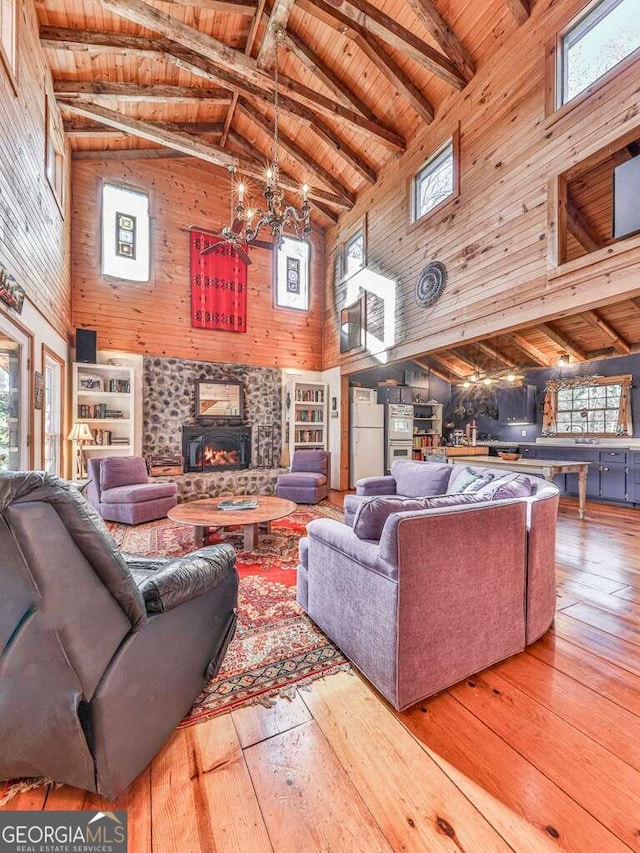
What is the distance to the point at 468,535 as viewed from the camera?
5.39ft

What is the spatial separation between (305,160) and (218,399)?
4443mm

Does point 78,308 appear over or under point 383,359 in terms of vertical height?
over

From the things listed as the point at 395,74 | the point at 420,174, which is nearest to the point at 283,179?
the point at 395,74

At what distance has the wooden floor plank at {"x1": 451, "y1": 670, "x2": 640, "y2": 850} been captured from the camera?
3.77 feet

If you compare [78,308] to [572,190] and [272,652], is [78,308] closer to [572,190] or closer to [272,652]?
[272,652]

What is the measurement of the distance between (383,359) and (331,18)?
13.2 feet

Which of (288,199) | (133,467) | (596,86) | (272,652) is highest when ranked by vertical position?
(288,199)

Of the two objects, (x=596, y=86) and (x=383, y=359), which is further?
(x=383, y=359)

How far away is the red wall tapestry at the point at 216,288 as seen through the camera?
653 cm

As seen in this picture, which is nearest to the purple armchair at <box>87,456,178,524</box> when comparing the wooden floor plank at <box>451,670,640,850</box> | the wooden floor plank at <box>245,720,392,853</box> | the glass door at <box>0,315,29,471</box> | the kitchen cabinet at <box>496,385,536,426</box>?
the glass door at <box>0,315,29,471</box>

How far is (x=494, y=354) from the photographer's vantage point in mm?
7758

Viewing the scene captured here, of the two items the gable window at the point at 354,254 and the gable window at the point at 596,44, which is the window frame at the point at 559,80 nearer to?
the gable window at the point at 596,44

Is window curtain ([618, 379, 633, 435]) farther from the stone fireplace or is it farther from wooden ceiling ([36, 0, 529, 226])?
the stone fireplace

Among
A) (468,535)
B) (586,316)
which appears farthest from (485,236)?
(468,535)
